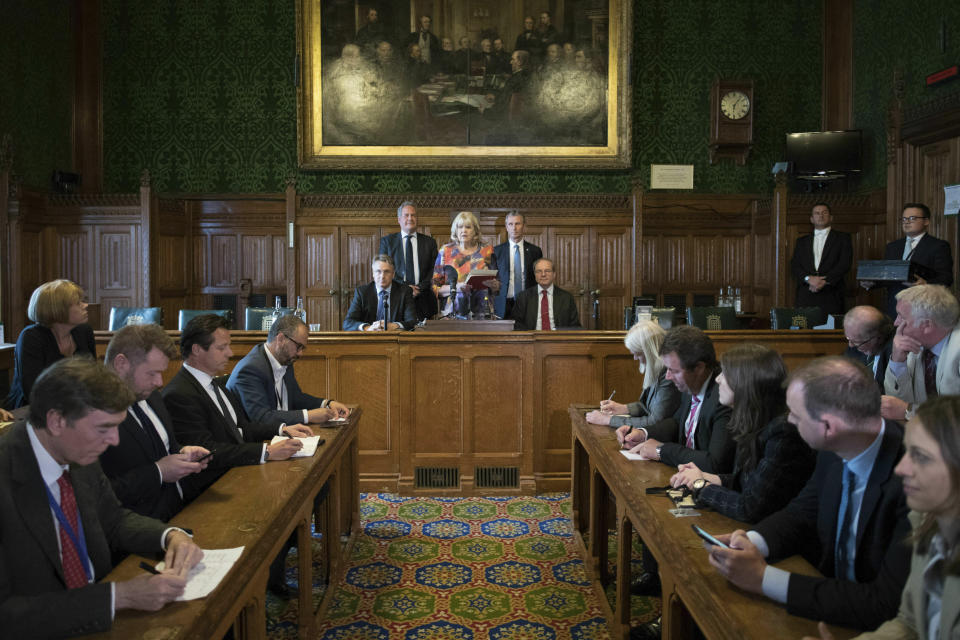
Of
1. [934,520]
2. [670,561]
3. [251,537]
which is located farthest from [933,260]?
[251,537]

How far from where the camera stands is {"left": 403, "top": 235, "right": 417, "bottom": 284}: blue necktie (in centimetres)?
699

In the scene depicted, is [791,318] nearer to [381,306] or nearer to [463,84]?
[381,306]

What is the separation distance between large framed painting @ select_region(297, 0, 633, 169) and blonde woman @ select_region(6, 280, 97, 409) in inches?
205

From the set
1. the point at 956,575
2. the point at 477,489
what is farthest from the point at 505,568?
the point at 956,575

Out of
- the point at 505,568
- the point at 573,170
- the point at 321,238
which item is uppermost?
the point at 573,170

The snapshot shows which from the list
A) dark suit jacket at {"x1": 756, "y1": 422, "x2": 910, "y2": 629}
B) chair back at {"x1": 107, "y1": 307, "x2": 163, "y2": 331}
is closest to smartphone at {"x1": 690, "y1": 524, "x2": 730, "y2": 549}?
dark suit jacket at {"x1": 756, "y1": 422, "x2": 910, "y2": 629}

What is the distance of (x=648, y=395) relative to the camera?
13.1 feet

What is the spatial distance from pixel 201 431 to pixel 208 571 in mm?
1254

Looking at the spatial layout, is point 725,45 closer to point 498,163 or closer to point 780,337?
point 498,163

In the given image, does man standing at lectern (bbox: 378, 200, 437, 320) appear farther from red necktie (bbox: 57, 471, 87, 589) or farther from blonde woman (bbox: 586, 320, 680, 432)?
red necktie (bbox: 57, 471, 87, 589)

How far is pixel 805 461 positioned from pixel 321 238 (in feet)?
24.4

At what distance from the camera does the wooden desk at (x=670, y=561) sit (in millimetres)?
1752

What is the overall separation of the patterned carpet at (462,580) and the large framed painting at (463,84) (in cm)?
538

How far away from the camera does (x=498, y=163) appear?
366 inches
